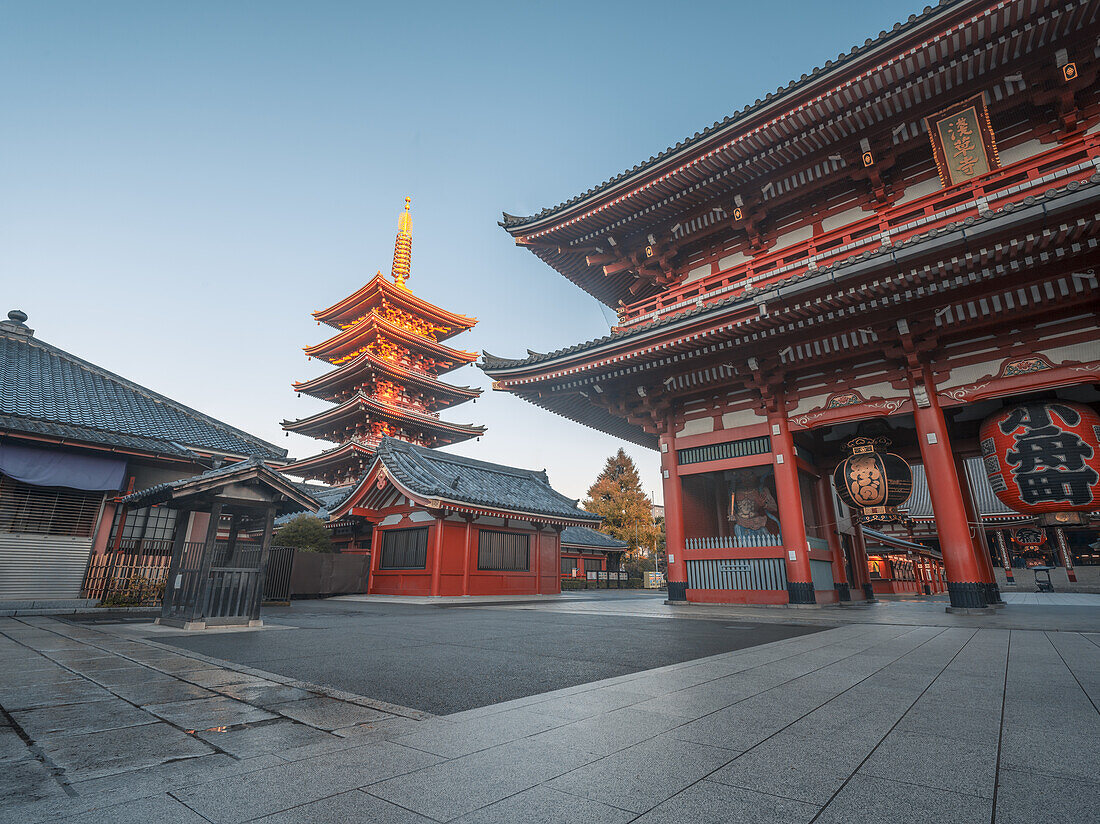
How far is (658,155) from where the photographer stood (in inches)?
477

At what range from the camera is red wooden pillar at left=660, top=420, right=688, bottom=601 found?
12.8m

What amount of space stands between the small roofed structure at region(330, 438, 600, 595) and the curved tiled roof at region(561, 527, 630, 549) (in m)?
11.7

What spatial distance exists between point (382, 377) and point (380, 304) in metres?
5.36

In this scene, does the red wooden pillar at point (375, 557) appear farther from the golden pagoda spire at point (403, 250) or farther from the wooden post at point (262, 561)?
the golden pagoda spire at point (403, 250)

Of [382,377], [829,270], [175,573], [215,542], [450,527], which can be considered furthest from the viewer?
[382,377]

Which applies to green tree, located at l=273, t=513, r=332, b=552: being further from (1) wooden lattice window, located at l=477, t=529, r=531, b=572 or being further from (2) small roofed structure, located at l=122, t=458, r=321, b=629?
(2) small roofed structure, located at l=122, t=458, r=321, b=629

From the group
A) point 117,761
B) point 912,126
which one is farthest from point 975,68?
point 117,761

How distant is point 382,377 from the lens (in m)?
32.4

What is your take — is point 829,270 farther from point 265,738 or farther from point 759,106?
point 265,738

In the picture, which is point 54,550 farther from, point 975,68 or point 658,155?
point 975,68

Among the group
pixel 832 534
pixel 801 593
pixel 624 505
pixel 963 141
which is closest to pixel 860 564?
pixel 832 534

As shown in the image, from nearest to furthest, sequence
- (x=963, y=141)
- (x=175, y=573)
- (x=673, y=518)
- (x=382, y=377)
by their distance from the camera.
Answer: (x=175, y=573)
(x=963, y=141)
(x=673, y=518)
(x=382, y=377)

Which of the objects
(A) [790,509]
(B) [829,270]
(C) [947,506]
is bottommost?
(C) [947,506]

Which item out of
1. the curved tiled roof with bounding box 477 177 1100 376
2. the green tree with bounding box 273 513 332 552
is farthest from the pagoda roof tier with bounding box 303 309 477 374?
the curved tiled roof with bounding box 477 177 1100 376
